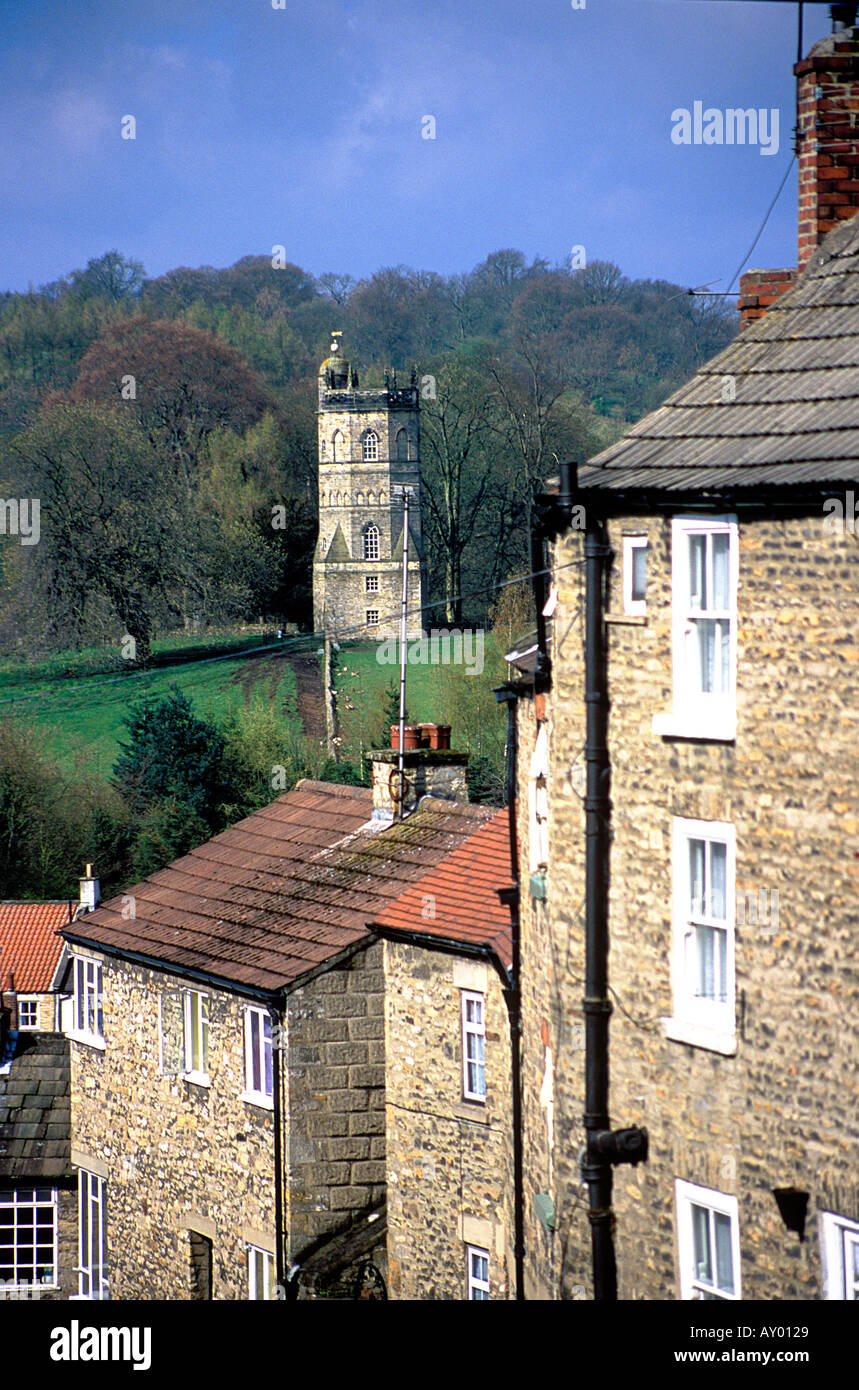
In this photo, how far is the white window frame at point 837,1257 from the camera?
941 centimetres

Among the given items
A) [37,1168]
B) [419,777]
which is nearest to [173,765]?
[37,1168]

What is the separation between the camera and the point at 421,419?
260 ft

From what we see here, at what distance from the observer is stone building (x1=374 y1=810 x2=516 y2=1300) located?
15.1 m

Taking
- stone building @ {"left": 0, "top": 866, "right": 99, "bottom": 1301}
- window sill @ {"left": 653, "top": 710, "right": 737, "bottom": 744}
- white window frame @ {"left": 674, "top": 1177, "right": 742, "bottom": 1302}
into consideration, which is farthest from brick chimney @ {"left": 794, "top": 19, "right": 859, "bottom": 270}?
stone building @ {"left": 0, "top": 866, "right": 99, "bottom": 1301}

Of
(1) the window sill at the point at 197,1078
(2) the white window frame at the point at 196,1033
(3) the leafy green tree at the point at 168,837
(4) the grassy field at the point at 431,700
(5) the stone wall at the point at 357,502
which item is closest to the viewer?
(1) the window sill at the point at 197,1078

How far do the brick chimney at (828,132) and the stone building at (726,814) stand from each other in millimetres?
245

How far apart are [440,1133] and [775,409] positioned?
8.73 metres

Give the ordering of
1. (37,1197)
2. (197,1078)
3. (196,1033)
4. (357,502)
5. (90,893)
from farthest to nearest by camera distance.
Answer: (357,502) < (90,893) < (37,1197) < (196,1033) < (197,1078)

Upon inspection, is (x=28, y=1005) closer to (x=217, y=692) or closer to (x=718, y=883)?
(x=718, y=883)

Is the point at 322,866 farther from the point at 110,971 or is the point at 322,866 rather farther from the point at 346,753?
the point at 346,753

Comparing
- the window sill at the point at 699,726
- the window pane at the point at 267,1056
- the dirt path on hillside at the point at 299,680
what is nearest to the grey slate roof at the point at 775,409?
the window sill at the point at 699,726

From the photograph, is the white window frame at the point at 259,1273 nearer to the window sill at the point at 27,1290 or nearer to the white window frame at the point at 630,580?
the window sill at the point at 27,1290

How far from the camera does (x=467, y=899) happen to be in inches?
637

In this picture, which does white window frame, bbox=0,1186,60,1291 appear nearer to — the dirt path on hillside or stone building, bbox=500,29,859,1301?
stone building, bbox=500,29,859,1301
